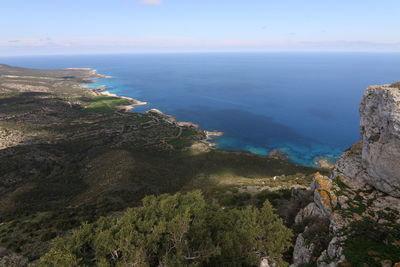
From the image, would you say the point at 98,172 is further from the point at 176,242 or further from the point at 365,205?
the point at 365,205

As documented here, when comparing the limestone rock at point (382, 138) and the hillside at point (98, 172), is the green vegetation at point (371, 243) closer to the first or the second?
the limestone rock at point (382, 138)

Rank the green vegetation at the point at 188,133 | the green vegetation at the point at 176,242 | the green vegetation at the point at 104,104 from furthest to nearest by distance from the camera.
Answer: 1. the green vegetation at the point at 104,104
2. the green vegetation at the point at 188,133
3. the green vegetation at the point at 176,242

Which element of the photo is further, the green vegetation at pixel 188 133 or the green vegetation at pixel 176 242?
the green vegetation at pixel 188 133

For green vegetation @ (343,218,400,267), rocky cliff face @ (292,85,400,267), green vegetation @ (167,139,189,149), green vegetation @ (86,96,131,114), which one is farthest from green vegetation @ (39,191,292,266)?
green vegetation @ (86,96,131,114)

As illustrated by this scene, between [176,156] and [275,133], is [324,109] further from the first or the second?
[176,156]

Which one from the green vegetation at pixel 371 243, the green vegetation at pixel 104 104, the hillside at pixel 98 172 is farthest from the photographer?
the green vegetation at pixel 104 104

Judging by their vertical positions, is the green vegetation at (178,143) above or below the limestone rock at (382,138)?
below


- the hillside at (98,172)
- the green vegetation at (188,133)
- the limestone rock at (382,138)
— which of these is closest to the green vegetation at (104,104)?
the hillside at (98,172)

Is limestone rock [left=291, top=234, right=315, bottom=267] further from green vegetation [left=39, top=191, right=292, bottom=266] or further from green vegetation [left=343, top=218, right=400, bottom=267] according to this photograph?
green vegetation [left=343, top=218, right=400, bottom=267]
